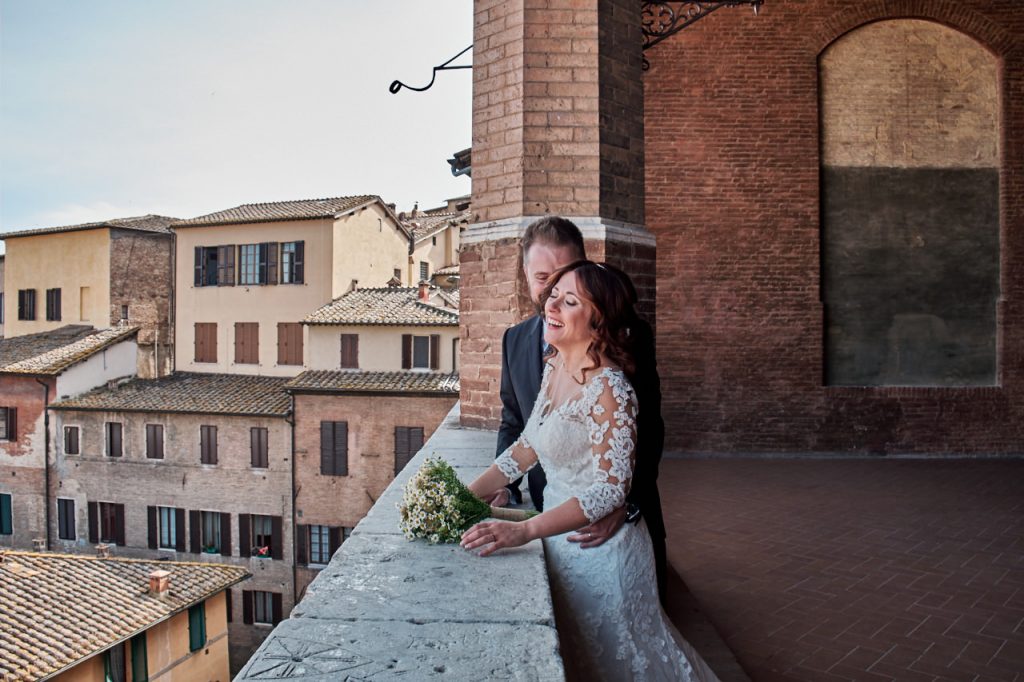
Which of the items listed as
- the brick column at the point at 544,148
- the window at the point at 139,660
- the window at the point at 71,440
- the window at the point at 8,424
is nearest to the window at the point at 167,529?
the window at the point at 71,440

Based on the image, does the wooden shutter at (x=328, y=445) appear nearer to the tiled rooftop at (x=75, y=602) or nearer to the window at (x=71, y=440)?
the tiled rooftop at (x=75, y=602)

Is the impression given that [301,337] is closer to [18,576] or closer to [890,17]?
[18,576]

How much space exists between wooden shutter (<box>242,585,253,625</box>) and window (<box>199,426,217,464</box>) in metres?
3.70

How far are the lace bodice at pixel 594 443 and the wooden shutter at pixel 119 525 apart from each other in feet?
79.7

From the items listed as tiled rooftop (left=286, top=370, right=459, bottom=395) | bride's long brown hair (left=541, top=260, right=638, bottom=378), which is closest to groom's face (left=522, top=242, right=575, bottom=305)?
bride's long brown hair (left=541, top=260, right=638, bottom=378)

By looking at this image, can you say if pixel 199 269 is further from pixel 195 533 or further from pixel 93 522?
pixel 195 533

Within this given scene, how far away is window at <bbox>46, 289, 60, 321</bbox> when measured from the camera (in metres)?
30.5

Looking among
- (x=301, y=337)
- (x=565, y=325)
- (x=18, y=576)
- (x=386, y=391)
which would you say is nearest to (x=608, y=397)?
(x=565, y=325)

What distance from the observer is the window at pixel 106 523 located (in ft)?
76.6

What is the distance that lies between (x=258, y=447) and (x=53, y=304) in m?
13.7

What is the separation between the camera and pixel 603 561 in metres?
2.33

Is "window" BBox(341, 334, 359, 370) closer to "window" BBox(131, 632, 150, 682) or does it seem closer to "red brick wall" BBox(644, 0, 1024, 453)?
"window" BBox(131, 632, 150, 682)

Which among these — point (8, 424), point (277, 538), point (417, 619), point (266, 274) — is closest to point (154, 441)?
point (277, 538)

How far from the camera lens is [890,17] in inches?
375
